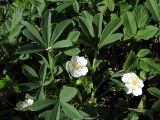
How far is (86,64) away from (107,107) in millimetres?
353

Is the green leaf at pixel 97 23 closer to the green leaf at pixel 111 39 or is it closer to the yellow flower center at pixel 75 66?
the green leaf at pixel 111 39

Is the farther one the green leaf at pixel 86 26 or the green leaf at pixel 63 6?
the green leaf at pixel 63 6

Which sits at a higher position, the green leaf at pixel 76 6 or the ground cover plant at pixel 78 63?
the green leaf at pixel 76 6

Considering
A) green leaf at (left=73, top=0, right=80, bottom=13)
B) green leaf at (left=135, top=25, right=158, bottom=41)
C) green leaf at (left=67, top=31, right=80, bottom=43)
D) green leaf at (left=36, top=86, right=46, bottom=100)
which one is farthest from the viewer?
green leaf at (left=73, top=0, right=80, bottom=13)

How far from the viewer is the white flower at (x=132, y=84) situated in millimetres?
1803

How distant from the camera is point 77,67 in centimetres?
173

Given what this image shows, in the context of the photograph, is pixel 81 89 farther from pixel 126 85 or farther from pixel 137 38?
→ pixel 137 38

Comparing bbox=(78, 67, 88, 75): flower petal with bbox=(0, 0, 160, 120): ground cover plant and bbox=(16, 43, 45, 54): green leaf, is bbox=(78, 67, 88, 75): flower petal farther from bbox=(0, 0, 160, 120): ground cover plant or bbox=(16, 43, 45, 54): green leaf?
bbox=(16, 43, 45, 54): green leaf

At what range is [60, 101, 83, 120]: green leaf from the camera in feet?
5.20

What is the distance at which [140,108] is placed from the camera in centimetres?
187

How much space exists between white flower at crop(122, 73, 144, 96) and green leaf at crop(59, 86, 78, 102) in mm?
295

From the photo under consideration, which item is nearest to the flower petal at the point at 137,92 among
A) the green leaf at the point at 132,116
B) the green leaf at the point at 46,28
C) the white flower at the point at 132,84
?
the white flower at the point at 132,84

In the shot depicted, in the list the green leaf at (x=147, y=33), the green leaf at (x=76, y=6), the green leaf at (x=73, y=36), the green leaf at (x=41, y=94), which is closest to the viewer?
the green leaf at (x=41, y=94)

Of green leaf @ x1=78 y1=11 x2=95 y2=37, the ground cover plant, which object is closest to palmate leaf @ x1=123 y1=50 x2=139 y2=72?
the ground cover plant
